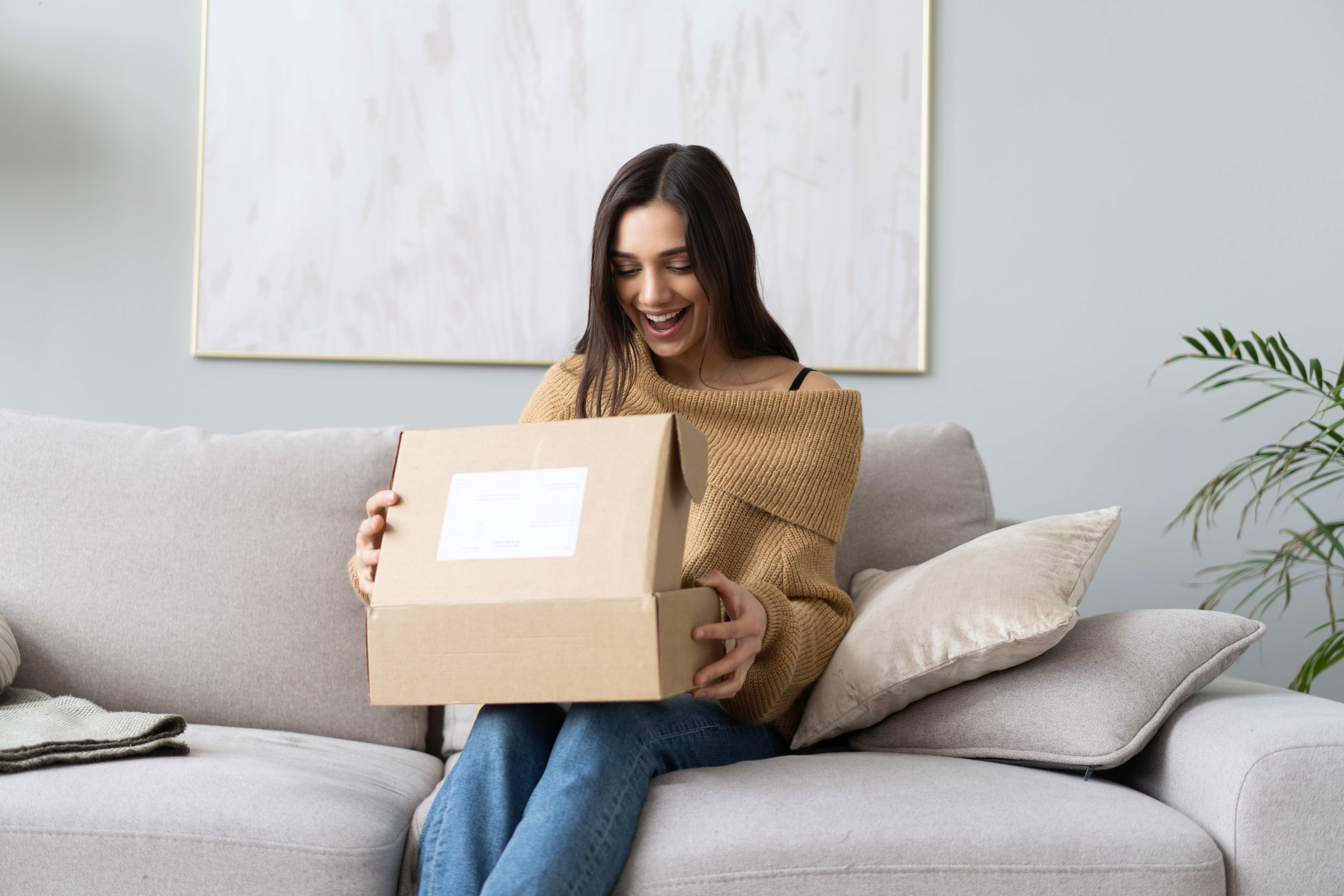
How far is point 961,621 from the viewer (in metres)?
1.09

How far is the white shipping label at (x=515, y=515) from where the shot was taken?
2.77ft

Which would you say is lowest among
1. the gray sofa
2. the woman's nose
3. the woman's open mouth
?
the gray sofa

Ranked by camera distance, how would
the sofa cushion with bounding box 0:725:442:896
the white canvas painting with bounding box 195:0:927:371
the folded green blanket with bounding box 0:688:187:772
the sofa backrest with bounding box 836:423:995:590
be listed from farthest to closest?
the white canvas painting with bounding box 195:0:927:371 → the sofa backrest with bounding box 836:423:995:590 → the folded green blanket with bounding box 0:688:187:772 → the sofa cushion with bounding box 0:725:442:896

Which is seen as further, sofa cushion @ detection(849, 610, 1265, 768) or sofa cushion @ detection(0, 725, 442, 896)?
sofa cushion @ detection(849, 610, 1265, 768)

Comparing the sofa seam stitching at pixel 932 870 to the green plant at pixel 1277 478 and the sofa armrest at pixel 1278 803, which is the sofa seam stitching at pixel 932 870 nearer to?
the sofa armrest at pixel 1278 803

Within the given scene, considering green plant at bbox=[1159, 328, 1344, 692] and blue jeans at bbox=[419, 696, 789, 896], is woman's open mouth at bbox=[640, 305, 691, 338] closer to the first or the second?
blue jeans at bbox=[419, 696, 789, 896]

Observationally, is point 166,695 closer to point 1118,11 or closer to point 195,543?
point 195,543

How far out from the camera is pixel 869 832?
90cm

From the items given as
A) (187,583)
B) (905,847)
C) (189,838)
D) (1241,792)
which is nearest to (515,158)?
(187,583)

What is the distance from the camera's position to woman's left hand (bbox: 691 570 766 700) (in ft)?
3.06

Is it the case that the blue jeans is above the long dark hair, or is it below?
below

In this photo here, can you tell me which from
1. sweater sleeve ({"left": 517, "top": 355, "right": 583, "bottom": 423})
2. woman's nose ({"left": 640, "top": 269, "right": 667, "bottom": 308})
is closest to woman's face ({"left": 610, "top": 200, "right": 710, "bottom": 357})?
woman's nose ({"left": 640, "top": 269, "right": 667, "bottom": 308})

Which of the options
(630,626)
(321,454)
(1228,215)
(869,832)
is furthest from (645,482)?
(1228,215)

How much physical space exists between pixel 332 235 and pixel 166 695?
93 cm
